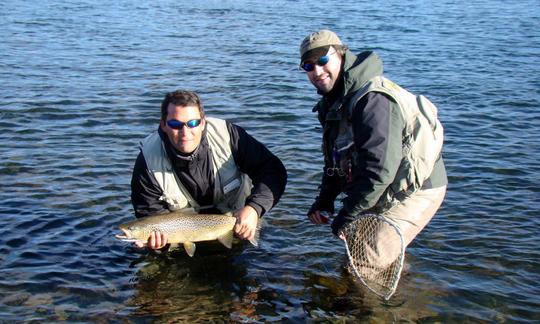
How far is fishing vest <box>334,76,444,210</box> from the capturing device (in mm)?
5930

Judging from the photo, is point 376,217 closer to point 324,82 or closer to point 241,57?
point 324,82

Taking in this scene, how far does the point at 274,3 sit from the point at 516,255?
25.8 metres

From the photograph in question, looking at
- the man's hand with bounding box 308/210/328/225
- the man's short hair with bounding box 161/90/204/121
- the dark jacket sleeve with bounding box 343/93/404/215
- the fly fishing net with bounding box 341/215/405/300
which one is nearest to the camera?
the dark jacket sleeve with bounding box 343/93/404/215

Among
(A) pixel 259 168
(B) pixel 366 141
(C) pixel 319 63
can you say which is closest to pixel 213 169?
(A) pixel 259 168

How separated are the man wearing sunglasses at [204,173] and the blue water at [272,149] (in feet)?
2.79

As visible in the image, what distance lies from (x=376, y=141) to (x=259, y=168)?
6.09 feet

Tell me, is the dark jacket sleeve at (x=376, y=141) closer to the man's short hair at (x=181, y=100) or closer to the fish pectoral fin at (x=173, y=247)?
the man's short hair at (x=181, y=100)

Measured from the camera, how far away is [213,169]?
23.4ft

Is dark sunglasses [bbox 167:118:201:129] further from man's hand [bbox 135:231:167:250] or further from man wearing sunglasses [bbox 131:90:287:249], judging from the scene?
man's hand [bbox 135:231:167:250]

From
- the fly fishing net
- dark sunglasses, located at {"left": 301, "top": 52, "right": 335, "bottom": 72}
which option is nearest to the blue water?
the fly fishing net

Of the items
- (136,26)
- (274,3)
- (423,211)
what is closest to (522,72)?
(423,211)

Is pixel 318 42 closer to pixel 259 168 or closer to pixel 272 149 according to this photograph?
pixel 259 168

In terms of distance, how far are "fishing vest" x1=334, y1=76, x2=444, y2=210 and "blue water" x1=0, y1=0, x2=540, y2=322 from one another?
4.65ft

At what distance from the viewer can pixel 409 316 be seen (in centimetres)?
668
